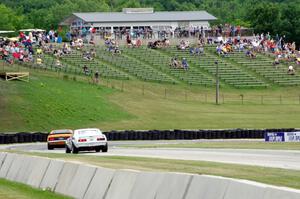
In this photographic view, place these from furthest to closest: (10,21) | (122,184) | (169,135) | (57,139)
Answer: (10,21)
(169,135)
(57,139)
(122,184)

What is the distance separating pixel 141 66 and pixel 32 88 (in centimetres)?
1981

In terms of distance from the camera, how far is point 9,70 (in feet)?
260

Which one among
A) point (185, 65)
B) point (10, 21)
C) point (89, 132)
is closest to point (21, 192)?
point (89, 132)

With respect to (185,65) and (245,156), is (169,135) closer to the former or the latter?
(245,156)

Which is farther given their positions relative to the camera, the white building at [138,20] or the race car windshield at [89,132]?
the white building at [138,20]

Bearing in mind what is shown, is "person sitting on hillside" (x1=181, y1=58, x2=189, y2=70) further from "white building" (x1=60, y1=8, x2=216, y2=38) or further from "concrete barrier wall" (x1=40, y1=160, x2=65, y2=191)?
"concrete barrier wall" (x1=40, y1=160, x2=65, y2=191)

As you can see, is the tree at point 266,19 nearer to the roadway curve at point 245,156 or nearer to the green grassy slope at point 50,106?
the green grassy slope at point 50,106

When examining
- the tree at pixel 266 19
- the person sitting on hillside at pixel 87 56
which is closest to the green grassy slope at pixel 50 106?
the person sitting on hillside at pixel 87 56

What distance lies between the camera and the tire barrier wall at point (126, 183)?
11.4m

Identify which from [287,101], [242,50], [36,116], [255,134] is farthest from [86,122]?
[242,50]

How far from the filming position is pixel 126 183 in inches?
590

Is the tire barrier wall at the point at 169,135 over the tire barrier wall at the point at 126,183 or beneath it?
beneath

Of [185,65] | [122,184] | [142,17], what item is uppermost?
[122,184]

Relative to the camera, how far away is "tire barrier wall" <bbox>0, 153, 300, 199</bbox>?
11.4m
